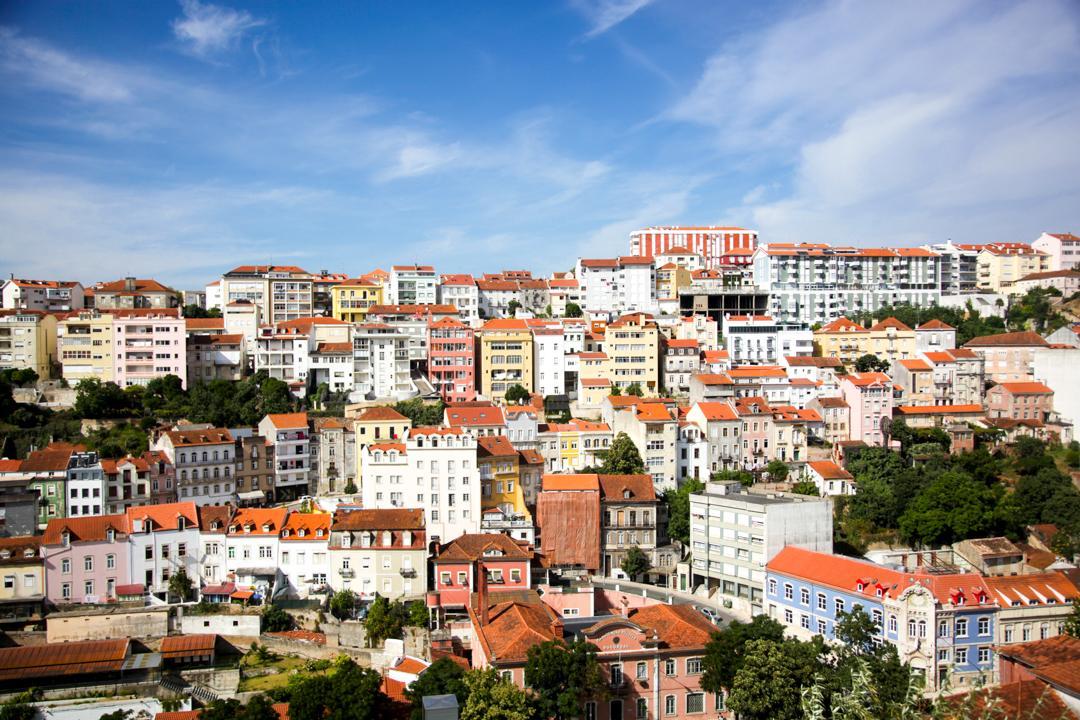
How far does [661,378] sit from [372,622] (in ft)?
86.2

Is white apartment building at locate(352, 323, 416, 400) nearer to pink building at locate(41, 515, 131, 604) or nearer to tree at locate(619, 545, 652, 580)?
tree at locate(619, 545, 652, 580)

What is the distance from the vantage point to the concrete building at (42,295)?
54.7m

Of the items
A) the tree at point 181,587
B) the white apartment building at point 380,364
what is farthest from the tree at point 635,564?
the white apartment building at point 380,364

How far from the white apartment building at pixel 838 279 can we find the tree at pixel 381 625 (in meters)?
41.2

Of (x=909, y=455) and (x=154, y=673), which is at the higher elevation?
(x=909, y=455)

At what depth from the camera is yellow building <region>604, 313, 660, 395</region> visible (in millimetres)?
48500

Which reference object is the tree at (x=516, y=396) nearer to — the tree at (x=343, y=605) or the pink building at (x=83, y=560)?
the tree at (x=343, y=605)

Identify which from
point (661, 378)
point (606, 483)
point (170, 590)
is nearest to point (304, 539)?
point (170, 590)

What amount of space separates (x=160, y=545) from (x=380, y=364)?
746 inches

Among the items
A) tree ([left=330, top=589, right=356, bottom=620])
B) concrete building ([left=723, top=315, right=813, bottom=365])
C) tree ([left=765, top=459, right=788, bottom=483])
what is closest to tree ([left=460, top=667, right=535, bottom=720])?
tree ([left=330, top=589, right=356, bottom=620])

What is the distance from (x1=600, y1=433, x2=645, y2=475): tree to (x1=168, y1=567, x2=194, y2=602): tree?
15964mm

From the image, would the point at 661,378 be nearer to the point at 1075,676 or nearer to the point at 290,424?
the point at 290,424

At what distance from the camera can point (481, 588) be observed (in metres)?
26.9

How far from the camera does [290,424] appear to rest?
39375mm
